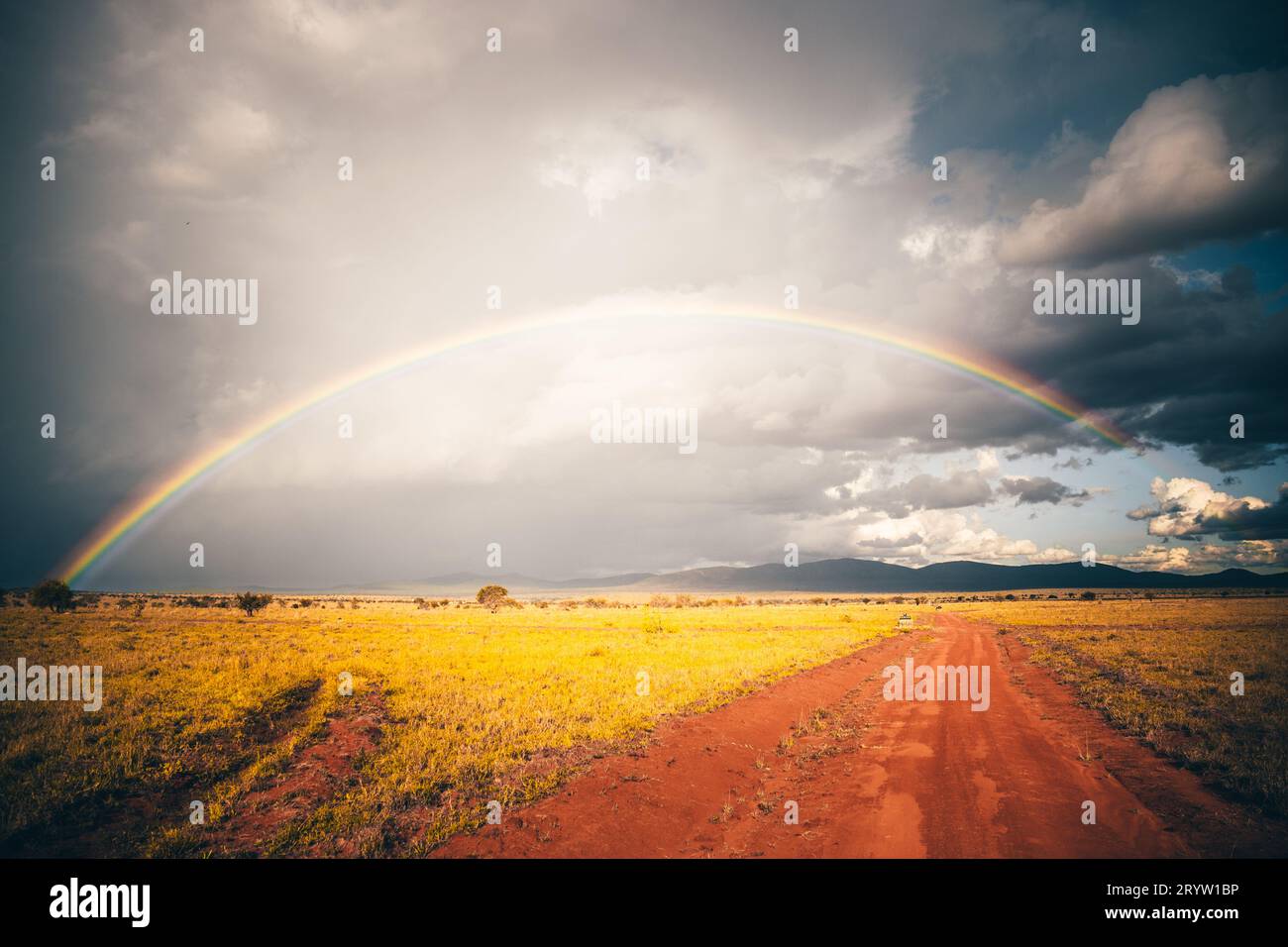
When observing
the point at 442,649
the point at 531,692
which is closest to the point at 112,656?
the point at 442,649

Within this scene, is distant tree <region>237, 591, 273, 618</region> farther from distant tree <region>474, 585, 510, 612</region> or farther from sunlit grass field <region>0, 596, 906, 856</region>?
sunlit grass field <region>0, 596, 906, 856</region>

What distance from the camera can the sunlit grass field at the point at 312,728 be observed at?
9.30 m

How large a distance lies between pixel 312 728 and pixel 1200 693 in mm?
24929

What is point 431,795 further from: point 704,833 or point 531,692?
point 531,692

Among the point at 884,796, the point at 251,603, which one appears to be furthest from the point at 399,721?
the point at 251,603

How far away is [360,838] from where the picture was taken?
8.68 meters

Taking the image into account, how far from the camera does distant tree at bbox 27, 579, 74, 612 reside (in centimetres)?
5369

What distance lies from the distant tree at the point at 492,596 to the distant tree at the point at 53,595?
48.7 meters

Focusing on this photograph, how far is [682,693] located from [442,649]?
1605 centimetres

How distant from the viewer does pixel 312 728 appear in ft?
47.0

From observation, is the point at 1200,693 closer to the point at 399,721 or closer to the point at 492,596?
the point at 399,721

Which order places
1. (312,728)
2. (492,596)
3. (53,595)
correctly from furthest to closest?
(492,596), (53,595), (312,728)

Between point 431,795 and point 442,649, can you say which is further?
point 442,649

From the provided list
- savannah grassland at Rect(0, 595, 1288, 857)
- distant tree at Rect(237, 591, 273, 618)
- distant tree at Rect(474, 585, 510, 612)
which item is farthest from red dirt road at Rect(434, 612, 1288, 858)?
distant tree at Rect(474, 585, 510, 612)
